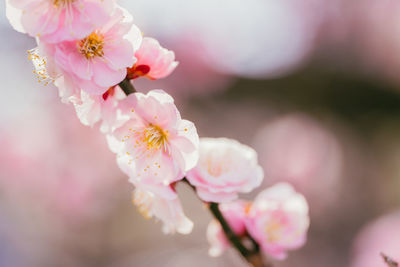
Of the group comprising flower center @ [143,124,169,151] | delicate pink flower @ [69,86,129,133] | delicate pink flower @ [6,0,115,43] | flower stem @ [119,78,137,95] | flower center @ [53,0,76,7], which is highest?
flower center @ [53,0,76,7]

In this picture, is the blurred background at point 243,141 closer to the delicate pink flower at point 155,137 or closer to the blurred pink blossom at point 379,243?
the blurred pink blossom at point 379,243

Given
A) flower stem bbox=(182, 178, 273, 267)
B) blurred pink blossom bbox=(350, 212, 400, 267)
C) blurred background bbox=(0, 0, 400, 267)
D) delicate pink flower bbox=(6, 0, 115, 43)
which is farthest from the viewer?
blurred background bbox=(0, 0, 400, 267)

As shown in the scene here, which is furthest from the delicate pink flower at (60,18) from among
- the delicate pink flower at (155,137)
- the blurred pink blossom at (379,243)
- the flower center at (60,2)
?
the blurred pink blossom at (379,243)

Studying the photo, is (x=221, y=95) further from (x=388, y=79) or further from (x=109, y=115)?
(x=109, y=115)

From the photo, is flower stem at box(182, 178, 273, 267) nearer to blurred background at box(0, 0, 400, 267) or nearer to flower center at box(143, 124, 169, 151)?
flower center at box(143, 124, 169, 151)

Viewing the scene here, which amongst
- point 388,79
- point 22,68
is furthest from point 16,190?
point 388,79

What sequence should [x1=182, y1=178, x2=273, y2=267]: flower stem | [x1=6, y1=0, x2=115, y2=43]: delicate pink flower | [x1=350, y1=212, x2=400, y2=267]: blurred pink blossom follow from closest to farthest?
[x1=6, y1=0, x2=115, y2=43]: delicate pink flower < [x1=182, y1=178, x2=273, y2=267]: flower stem < [x1=350, y1=212, x2=400, y2=267]: blurred pink blossom

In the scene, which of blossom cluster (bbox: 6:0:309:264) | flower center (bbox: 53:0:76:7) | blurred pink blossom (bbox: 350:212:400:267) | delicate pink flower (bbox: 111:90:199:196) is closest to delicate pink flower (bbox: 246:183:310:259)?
blossom cluster (bbox: 6:0:309:264)

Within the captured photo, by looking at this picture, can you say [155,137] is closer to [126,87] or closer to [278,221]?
[126,87]

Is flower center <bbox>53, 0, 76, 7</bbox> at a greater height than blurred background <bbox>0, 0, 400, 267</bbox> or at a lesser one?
greater
